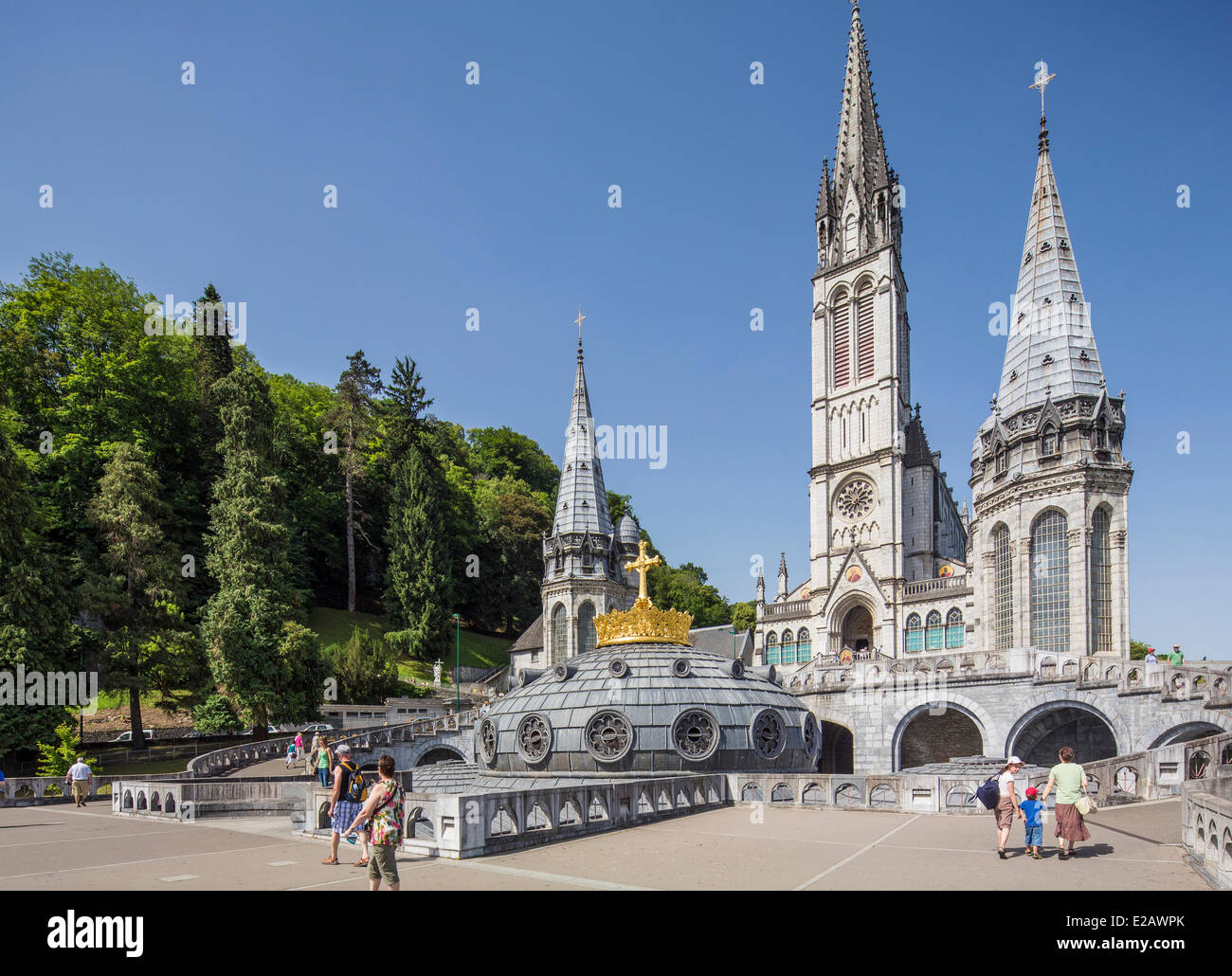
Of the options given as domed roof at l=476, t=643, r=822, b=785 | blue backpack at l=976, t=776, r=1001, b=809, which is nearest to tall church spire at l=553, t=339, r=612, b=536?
domed roof at l=476, t=643, r=822, b=785

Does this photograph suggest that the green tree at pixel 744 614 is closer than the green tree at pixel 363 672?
No

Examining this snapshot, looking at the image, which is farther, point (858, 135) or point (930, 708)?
point (858, 135)

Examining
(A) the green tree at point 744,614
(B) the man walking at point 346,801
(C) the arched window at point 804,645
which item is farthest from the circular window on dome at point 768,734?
(A) the green tree at point 744,614

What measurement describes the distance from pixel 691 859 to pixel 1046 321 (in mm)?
40803

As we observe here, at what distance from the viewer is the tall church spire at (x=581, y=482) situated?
6919cm

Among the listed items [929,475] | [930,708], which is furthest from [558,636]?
[930,708]

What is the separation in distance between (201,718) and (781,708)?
3121 cm

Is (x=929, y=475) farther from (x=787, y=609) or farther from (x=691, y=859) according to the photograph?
(x=691, y=859)

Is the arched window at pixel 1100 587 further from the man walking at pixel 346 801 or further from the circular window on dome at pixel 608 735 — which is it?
the man walking at pixel 346 801

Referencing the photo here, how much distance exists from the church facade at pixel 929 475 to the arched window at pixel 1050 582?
6 centimetres

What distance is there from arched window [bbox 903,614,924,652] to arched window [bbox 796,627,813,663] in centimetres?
783

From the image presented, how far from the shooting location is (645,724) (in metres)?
19.8
